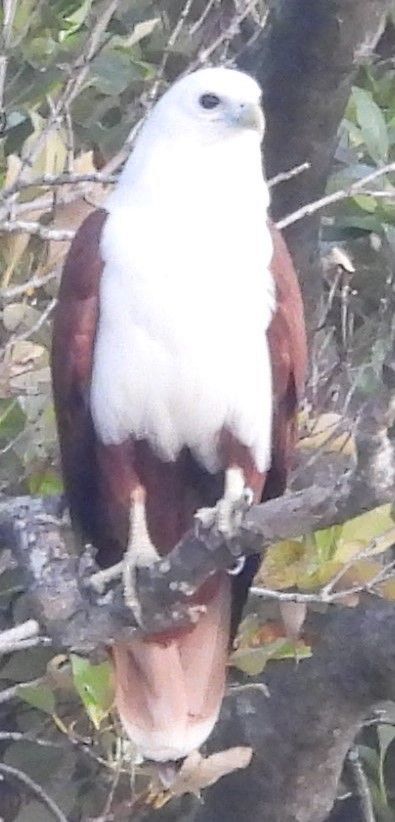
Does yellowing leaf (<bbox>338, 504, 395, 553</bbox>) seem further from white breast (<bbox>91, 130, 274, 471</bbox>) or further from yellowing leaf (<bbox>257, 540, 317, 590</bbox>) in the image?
white breast (<bbox>91, 130, 274, 471</bbox>)

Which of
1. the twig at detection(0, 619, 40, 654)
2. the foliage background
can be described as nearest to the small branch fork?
the twig at detection(0, 619, 40, 654)

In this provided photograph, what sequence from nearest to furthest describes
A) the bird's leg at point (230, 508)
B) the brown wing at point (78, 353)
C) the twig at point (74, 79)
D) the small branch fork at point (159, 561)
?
the small branch fork at point (159, 561) → the bird's leg at point (230, 508) → the brown wing at point (78, 353) → the twig at point (74, 79)

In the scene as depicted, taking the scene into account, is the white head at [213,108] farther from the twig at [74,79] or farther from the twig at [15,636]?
the twig at [15,636]

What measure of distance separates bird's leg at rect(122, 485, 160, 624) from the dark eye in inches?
23.5

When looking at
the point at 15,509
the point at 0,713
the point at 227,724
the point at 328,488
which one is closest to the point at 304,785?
the point at 227,724

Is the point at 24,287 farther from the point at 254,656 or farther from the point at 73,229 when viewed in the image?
the point at 254,656

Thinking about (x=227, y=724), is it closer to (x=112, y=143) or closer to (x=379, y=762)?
(x=379, y=762)

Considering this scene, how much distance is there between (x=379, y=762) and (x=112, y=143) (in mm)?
1416

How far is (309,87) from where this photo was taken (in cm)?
287

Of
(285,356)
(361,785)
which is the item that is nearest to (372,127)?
(285,356)

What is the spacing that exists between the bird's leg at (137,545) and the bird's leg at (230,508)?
0.44 ft

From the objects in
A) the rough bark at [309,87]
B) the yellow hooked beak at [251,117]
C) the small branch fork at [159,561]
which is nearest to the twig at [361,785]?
the small branch fork at [159,561]

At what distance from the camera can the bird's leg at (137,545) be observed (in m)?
2.20

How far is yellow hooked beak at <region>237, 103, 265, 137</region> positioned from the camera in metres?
2.40
